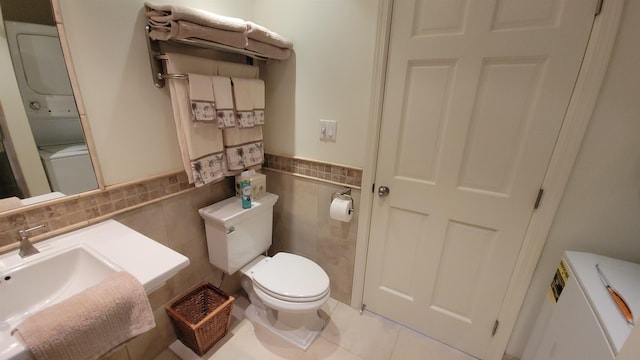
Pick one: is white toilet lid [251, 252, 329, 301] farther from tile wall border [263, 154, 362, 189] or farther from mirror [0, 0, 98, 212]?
mirror [0, 0, 98, 212]

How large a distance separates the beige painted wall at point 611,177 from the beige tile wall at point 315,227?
99 centimetres

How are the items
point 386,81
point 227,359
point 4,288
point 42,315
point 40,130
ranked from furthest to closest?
point 227,359
point 386,81
point 40,130
point 4,288
point 42,315

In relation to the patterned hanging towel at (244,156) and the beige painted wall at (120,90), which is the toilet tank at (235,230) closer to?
the patterned hanging towel at (244,156)

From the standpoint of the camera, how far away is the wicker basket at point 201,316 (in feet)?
4.55

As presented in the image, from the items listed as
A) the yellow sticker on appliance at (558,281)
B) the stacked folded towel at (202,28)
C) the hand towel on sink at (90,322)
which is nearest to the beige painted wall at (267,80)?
the stacked folded towel at (202,28)

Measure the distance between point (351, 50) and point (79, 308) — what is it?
4.79 ft

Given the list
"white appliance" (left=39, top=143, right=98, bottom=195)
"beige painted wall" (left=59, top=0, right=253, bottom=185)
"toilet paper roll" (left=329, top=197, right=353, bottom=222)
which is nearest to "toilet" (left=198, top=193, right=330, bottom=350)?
"toilet paper roll" (left=329, top=197, right=353, bottom=222)

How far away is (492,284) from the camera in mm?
1357

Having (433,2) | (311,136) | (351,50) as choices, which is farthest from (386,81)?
(311,136)

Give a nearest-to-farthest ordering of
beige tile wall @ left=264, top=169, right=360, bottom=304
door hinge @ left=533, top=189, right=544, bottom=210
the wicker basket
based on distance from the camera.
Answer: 1. door hinge @ left=533, top=189, right=544, bottom=210
2. the wicker basket
3. beige tile wall @ left=264, top=169, right=360, bottom=304

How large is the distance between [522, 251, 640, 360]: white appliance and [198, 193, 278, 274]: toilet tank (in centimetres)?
149

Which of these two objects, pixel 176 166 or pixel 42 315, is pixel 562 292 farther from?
pixel 176 166

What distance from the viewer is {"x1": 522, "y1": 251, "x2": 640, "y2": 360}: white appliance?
0.80m

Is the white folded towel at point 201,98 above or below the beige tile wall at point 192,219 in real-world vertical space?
above
